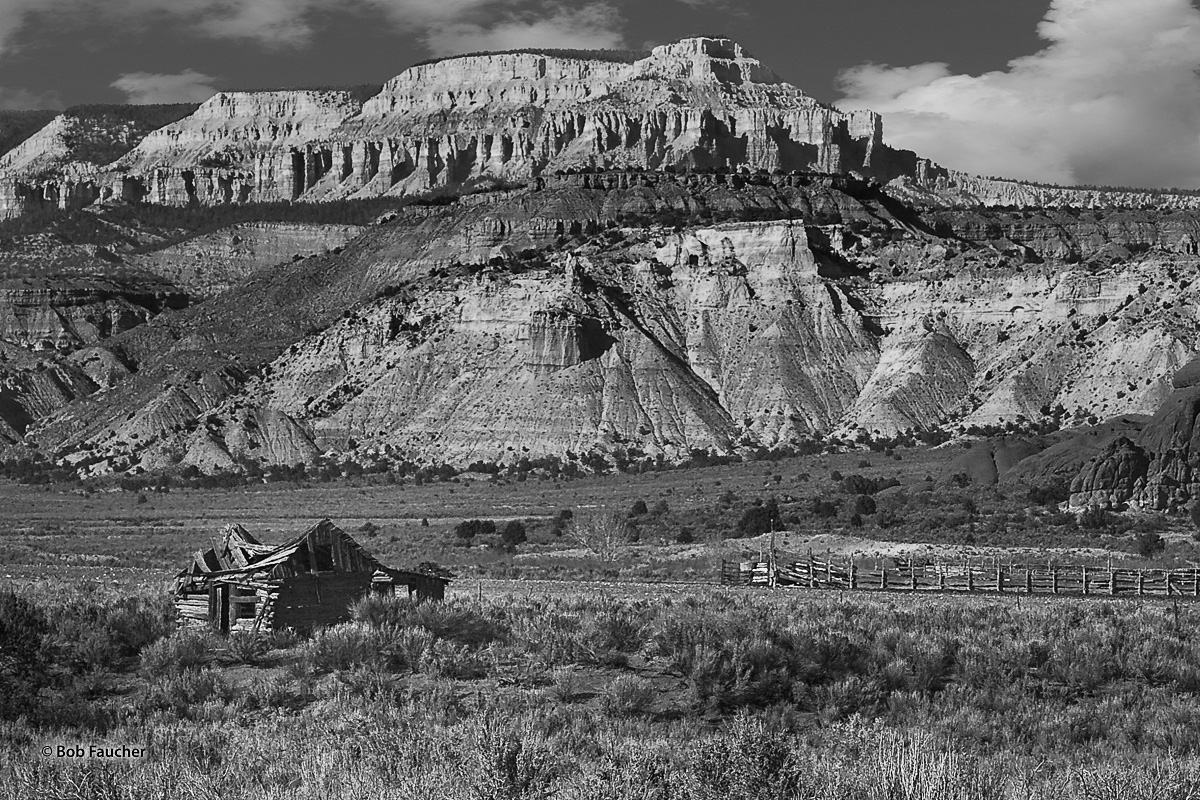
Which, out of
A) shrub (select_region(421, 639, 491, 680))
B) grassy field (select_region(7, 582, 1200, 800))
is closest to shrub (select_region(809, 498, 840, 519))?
grassy field (select_region(7, 582, 1200, 800))

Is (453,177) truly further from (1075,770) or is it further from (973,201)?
(1075,770)

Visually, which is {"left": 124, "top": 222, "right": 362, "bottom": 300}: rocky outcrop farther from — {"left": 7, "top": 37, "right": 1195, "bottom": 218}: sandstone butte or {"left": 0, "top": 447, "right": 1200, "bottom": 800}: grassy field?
{"left": 0, "top": 447, "right": 1200, "bottom": 800}: grassy field

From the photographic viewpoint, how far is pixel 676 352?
9750 cm

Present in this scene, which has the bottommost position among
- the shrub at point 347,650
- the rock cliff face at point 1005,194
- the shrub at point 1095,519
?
the shrub at point 1095,519

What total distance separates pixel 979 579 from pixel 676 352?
212 ft

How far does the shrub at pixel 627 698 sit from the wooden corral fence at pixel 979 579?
50.8 feet

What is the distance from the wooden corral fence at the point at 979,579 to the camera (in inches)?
1233

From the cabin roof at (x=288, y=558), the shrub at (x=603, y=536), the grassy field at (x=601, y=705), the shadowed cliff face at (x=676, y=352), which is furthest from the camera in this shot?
the shadowed cliff face at (x=676, y=352)

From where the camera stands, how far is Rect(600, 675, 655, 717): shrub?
16219 mm

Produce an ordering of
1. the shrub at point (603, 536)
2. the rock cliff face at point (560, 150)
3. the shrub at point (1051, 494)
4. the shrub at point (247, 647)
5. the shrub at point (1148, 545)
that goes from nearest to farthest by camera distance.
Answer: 1. the shrub at point (247, 647)
2. the shrub at point (1148, 545)
3. the shrub at point (603, 536)
4. the shrub at point (1051, 494)
5. the rock cliff face at point (560, 150)

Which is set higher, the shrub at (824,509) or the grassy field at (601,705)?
the grassy field at (601,705)

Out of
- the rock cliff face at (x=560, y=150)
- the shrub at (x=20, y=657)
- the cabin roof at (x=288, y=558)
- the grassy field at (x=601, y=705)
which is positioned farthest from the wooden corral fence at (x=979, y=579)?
the rock cliff face at (x=560, y=150)

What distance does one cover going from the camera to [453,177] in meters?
184

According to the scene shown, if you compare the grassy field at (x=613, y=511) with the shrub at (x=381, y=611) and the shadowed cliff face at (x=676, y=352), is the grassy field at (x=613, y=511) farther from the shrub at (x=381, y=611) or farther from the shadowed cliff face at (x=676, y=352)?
the shrub at (x=381, y=611)
